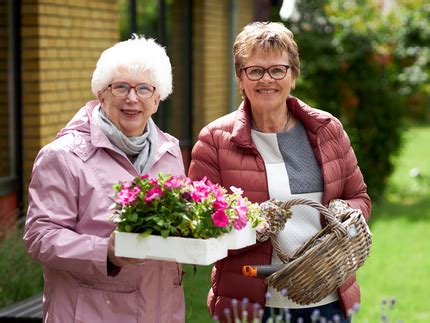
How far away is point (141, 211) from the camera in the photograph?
308cm

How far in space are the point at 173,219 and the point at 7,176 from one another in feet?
15.5

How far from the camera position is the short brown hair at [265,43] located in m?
3.74

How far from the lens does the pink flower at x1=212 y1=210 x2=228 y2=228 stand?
309 cm

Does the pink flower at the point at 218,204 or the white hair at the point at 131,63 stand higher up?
the white hair at the point at 131,63

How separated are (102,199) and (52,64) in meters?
4.48

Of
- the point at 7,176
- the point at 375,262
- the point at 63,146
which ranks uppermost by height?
the point at 63,146

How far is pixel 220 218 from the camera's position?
10.2 ft

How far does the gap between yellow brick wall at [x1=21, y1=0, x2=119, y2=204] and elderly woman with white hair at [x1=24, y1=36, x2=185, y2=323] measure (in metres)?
4.00

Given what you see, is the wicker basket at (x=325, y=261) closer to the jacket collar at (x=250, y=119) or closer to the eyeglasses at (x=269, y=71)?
the jacket collar at (x=250, y=119)

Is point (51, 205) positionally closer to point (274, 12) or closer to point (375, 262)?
point (375, 262)

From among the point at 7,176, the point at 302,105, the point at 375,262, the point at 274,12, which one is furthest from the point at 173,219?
the point at 274,12

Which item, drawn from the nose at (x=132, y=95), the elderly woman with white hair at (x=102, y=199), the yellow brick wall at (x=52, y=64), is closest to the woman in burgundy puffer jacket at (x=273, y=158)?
the elderly woman with white hair at (x=102, y=199)

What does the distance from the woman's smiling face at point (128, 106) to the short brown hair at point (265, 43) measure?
0.51 m

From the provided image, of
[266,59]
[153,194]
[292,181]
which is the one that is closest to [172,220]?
[153,194]
